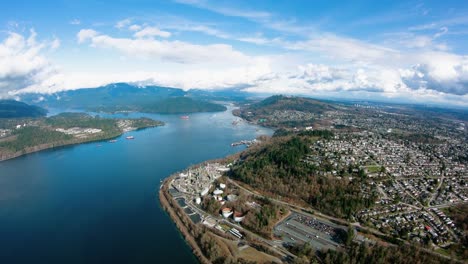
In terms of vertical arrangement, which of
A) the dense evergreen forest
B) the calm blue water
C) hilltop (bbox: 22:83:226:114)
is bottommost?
hilltop (bbox: 22:83:226:114)

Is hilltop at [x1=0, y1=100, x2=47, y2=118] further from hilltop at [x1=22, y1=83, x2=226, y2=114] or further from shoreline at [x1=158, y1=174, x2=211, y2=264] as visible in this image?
shoreline at [x1=158, y1=174, x2=211, y2=264]

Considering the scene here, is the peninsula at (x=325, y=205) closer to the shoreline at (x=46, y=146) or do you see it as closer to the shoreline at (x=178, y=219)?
the shoreline at (x=178, y=219)

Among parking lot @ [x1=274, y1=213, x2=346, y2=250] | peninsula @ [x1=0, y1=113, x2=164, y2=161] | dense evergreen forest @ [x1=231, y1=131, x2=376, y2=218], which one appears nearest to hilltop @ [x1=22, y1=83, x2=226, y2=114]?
peninsula @ [x1=0, y1=113, x2=164, y2=161]

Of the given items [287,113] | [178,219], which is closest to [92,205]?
[178,219]

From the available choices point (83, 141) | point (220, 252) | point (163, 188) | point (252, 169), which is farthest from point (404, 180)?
point (83, 141)

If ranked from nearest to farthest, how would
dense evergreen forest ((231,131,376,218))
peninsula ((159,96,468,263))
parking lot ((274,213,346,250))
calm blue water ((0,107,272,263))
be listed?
peninsula ((159,96,468,263)) < parking lot ((274,213,346,250)) < calm blue water ((0,107,272,263)) < dense evergreen forest ((231,131,376,218))

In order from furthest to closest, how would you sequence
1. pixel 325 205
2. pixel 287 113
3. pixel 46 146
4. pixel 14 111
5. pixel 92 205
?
pixel 287 113, pixel 14 111, pixel 46 146, pixel 92 205, pixel 325 205

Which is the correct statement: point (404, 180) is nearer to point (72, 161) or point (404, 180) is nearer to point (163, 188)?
Result: point (163, 188)

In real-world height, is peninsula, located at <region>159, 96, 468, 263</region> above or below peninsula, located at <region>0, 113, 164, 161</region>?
above

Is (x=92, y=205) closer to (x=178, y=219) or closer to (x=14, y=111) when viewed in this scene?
(x=178, y=219)
